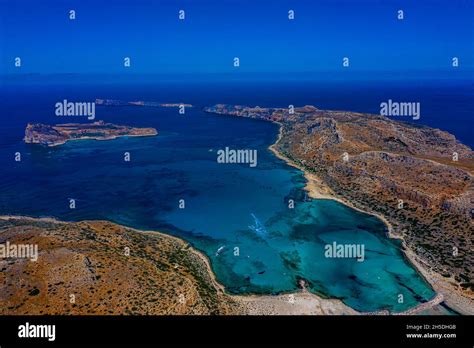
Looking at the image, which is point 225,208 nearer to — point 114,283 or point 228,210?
point 228,210

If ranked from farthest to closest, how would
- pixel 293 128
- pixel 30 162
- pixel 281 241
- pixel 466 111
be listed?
1. pixel 466 111
2. pixel 293 128
3. pixel 30 162
4. pixel 281 241

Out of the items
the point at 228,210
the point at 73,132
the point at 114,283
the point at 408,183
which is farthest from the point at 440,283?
the point at 73,132

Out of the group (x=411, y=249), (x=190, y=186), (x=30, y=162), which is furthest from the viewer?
(x=30, y=162)

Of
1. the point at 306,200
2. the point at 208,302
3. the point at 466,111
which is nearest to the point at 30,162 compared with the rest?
the point at 306,200

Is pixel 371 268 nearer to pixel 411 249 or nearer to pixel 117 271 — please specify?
pixel 411 249

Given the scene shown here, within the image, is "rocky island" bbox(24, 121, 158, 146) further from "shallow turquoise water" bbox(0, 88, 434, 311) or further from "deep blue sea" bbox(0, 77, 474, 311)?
"shallow turquoise water" bbox(0, 88, 434, 311)

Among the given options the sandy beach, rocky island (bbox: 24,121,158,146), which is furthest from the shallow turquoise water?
rocky island (bbox: 24,121,158,146)

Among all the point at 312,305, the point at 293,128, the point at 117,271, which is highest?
the point at 293,128

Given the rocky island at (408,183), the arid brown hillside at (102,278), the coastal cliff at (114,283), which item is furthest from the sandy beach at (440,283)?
the arid brown hillside at (102,278)
